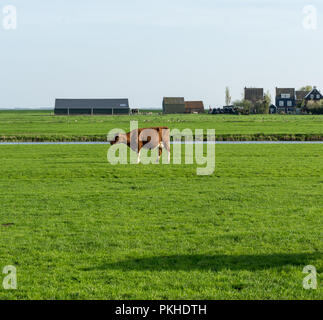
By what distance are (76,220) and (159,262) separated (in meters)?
3.99

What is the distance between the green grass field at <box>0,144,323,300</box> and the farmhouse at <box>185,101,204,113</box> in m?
143

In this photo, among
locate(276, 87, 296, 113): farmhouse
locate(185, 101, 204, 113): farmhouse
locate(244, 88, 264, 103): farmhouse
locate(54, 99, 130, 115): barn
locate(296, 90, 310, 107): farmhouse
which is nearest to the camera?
locate(54, 99, 130, 115): barn

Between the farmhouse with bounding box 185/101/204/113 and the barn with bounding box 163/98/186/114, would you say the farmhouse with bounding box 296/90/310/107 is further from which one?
the barn with bounding box 163/98/186/114

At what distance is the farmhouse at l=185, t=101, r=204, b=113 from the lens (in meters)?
162

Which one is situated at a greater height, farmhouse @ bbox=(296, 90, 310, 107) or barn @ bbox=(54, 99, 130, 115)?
farmhouse @ bbox=(296, 90, 310, 107)

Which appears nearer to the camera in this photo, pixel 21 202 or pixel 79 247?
pixel 79 247

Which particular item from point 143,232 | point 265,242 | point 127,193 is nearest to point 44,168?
point 127,193

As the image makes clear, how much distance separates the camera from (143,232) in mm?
11023

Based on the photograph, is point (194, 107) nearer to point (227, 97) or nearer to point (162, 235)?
point (227, 97)
